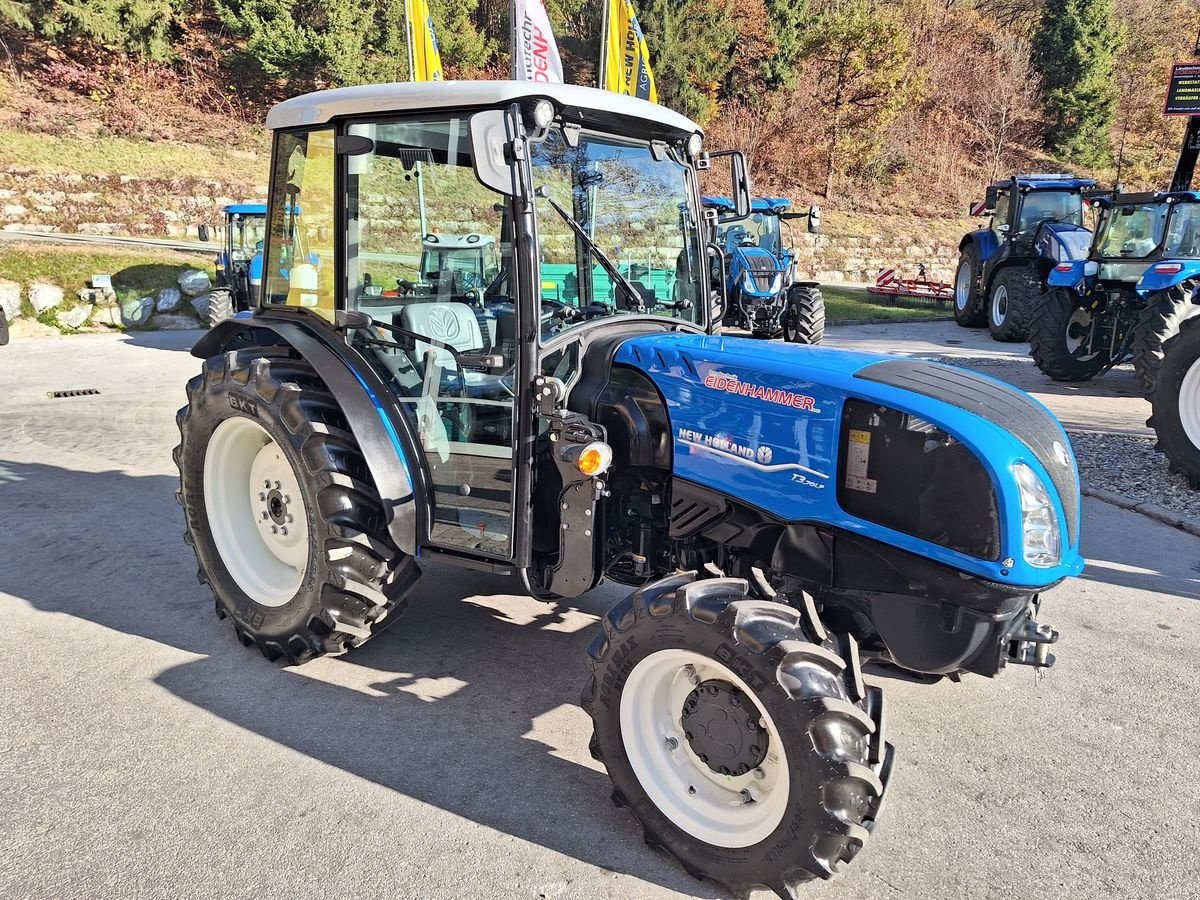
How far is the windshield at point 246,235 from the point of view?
43.1 ft

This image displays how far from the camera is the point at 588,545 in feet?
10.0

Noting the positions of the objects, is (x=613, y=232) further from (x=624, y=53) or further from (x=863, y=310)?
(x=863, y=310)

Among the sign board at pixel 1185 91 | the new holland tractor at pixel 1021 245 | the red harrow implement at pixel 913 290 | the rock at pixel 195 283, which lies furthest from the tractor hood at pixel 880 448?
the red harrow implement at pixel 913 290

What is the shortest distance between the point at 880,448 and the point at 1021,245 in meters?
13.1

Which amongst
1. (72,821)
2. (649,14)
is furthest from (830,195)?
(72,821)

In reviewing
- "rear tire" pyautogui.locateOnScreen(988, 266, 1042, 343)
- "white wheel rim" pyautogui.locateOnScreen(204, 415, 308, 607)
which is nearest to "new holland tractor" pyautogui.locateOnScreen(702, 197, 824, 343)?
"rear tire" pyautogui.locateOnScreen(988, 266, 1042, 343)

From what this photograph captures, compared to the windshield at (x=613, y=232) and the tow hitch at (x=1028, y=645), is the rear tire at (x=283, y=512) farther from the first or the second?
the tow hitch at (x=1028, y=645)

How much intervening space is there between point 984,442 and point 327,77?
27962 millimetres

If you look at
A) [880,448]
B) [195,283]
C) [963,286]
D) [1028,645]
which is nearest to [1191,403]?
[1028,645]

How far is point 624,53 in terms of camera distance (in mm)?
12664

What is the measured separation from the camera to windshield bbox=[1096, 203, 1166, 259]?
402 inches

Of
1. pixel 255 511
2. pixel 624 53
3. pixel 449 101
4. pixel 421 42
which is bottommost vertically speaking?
pixel 255 511

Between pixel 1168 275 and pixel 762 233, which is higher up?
pixel 762 233

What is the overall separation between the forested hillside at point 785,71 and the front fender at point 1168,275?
22430mm
